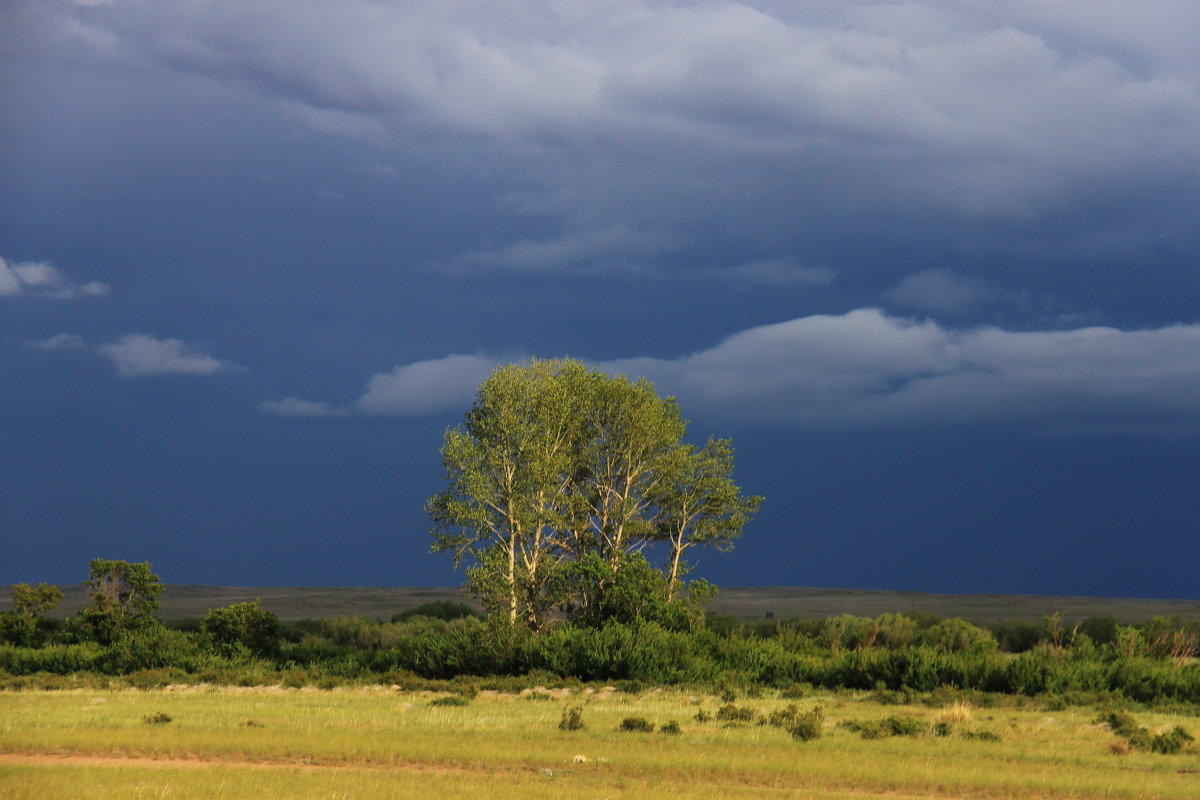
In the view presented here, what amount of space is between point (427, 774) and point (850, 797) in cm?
765

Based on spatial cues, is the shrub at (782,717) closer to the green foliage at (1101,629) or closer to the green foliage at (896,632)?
the green foliage at (896,632)


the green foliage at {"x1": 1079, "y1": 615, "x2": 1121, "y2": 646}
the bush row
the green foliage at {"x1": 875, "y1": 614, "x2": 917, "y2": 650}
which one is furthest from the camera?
the green foliage at {"x1": 1079, "y1": 615, "x2": 1121, "y2": 646}

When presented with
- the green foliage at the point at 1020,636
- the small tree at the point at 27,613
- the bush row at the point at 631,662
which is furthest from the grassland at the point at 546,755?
the green foliage at the point at 1020,636

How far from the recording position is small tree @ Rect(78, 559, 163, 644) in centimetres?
4919

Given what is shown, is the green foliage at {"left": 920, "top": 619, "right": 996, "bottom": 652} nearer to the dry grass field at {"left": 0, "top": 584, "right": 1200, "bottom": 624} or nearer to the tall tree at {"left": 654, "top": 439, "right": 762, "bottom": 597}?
the tall tree at {"left": 654, "top": 439, "right": 762, "bottom": 597}

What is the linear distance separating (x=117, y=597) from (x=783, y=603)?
92.3m

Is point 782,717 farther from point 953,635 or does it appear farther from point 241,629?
point 953,635

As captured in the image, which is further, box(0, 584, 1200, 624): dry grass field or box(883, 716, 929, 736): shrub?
box(0, 584, 1200, 624): dry grass field

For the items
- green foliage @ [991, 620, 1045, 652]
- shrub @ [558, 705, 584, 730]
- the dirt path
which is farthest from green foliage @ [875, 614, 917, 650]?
the dirt path

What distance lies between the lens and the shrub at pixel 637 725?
87.8 feet

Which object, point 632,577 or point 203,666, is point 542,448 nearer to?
point 632,577

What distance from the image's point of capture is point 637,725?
89.0ft

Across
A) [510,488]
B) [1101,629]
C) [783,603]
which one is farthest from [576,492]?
[783,603]

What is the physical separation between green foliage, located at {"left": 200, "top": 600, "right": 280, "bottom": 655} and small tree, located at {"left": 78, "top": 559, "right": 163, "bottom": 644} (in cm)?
296
